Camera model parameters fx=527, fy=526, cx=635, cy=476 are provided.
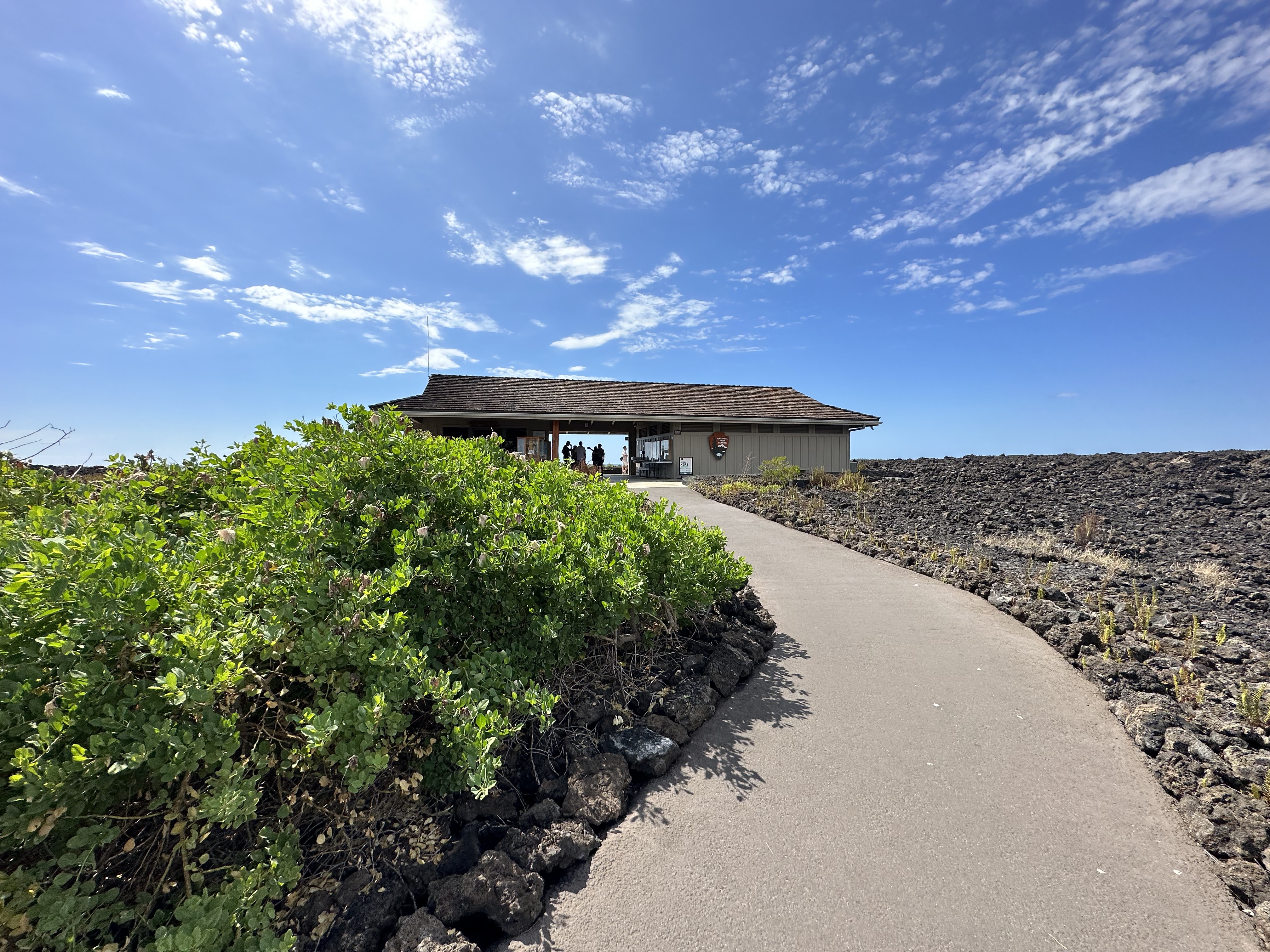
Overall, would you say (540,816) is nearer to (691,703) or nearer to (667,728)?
(667,728)

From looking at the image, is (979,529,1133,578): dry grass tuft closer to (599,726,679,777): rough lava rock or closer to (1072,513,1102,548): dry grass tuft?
(1072,513,1102,548): dry grass tuft

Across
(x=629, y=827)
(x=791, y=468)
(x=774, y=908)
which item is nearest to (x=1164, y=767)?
(x=774, y=908)

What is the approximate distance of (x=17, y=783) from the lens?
1581 millimetres

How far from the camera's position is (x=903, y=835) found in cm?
248

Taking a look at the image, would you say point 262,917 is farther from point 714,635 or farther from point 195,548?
point 714,635

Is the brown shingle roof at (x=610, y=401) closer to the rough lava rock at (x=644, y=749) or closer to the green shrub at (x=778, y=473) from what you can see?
the green shrub at (x=778, y=473)

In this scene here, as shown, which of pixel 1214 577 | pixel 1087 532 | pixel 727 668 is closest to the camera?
pixel 727 668

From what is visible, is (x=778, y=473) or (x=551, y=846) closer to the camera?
(x=551, y=846)

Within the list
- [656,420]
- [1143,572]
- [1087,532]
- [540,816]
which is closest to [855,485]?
[1087,532]

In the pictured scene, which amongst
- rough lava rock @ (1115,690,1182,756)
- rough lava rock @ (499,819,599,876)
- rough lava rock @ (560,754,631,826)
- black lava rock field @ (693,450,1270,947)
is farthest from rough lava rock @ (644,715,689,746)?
rough lava rock @ (1115,690,1182,756)

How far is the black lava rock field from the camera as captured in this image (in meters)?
2.82

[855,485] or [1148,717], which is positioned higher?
[855,485]

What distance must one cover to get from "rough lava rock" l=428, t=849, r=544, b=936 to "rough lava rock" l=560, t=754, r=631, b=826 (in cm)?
41

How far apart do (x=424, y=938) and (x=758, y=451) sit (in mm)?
21159
